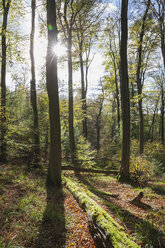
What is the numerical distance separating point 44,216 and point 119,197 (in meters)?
2.82

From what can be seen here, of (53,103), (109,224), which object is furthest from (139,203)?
(53,103)

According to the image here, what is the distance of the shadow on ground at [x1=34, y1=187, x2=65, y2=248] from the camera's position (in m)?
2.74

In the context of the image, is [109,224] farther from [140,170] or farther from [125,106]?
[125,106]

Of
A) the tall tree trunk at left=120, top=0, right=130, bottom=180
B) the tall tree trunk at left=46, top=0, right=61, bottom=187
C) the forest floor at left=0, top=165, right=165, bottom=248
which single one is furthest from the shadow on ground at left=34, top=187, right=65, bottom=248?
the tall tree trunk at left=120, top=0, right=130, bottom=180

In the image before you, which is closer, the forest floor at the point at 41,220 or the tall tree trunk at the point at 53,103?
the forest floor at the point at 41,220

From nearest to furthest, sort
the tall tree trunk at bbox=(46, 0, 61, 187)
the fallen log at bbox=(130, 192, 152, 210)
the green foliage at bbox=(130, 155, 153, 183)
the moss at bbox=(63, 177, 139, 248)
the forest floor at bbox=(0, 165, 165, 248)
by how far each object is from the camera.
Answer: the moss at bbox=(63, 177, 139, 248), the forest floor at bbox=(0, 165, 165, 248), the fallen log at bbox=(130, 192, 152, 210), the tall tree trunk at bbox=(46, 0, 61, 187), the green foliage at bbox=(130, 155, 153, 183)

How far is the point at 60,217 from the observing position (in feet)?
11.5

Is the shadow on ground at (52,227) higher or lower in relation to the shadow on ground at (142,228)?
lower

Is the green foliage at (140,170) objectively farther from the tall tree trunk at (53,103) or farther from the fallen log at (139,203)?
the tall tree trunk at (53,103)

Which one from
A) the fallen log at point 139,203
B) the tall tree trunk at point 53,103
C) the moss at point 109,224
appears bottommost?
the fallen log at point 139,203

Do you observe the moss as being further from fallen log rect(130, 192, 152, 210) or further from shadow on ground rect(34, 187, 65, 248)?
fallen log rect(130, 192, 152, 210)

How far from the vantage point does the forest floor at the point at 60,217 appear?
2703 millimetres

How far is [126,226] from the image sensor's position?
3066 millimetres

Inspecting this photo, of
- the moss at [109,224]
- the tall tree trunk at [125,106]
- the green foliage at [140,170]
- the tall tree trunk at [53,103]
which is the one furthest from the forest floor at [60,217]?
the tall tree trunk at [125,106]
